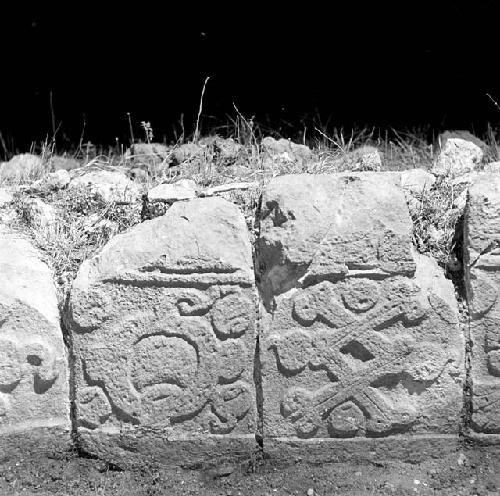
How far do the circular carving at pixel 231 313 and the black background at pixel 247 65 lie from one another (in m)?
2.28

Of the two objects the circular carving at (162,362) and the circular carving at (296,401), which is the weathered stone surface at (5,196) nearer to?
the circular carving at (162,362)

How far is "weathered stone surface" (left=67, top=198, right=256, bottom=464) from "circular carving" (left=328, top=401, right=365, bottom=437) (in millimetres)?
267

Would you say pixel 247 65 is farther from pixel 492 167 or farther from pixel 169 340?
pixel 169 340

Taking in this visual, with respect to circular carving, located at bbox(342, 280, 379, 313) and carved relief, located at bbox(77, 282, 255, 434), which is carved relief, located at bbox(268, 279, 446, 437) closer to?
circular carving, located at bbox(342, 280, 379, 313)

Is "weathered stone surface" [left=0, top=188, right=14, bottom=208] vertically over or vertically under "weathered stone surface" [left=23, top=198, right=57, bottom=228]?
over

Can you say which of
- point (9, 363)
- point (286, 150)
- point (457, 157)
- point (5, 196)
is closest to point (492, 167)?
point (457, 157)

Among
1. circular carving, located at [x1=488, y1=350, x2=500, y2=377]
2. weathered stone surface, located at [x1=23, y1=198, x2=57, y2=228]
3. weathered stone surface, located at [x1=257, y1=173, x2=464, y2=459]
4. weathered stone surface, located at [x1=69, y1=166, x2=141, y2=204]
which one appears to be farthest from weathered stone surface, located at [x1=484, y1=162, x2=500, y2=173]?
weathered stone surface, located at [x1=23, y1=198, x2=57, y2=228]

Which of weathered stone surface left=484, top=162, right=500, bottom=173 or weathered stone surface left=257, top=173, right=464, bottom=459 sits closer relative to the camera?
weathered stone surface left=257, top=173, right=464, bottom=459

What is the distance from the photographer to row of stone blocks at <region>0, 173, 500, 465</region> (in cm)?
296

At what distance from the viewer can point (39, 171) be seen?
13.0 ft

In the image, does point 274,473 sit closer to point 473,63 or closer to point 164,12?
point 473,63

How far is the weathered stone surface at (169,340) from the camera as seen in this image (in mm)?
2973

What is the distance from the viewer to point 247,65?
18.4 feet

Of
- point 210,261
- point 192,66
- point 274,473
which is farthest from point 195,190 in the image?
point 192,66
